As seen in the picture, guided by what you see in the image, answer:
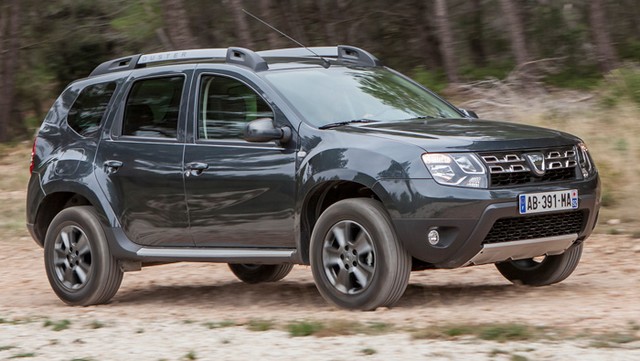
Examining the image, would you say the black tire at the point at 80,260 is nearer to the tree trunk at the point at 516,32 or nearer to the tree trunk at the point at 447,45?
the tree trunk at the point at 516,32

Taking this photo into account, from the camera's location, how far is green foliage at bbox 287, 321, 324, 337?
6.68 metres

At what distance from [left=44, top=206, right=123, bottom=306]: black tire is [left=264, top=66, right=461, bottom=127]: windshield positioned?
186 cm

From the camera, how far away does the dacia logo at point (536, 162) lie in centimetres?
Answer: 744

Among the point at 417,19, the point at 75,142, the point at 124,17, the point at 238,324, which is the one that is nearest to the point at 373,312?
the point at 238,324

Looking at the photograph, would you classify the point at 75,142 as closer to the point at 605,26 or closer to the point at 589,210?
the point at 589,210

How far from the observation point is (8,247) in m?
14.0

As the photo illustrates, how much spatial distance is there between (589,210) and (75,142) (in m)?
3.92

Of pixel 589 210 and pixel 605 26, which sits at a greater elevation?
pixel 605 26

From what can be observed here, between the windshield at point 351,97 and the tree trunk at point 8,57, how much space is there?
15.6 meters

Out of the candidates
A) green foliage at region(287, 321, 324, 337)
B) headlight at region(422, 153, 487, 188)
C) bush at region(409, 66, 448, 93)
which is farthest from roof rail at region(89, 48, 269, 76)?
bush at region(409, 66, 448, 93)

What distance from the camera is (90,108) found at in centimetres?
936

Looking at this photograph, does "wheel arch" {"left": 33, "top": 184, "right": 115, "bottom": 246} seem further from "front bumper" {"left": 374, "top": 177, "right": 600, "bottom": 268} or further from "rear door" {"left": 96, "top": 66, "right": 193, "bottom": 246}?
"front bumper" {"left": 374, "top": 177, "right": 600, "bottom": 268}

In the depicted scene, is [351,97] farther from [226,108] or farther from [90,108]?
[90,108]

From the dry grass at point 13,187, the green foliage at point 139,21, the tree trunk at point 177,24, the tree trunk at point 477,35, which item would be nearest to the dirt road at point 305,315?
the dry grass at point 13,187
